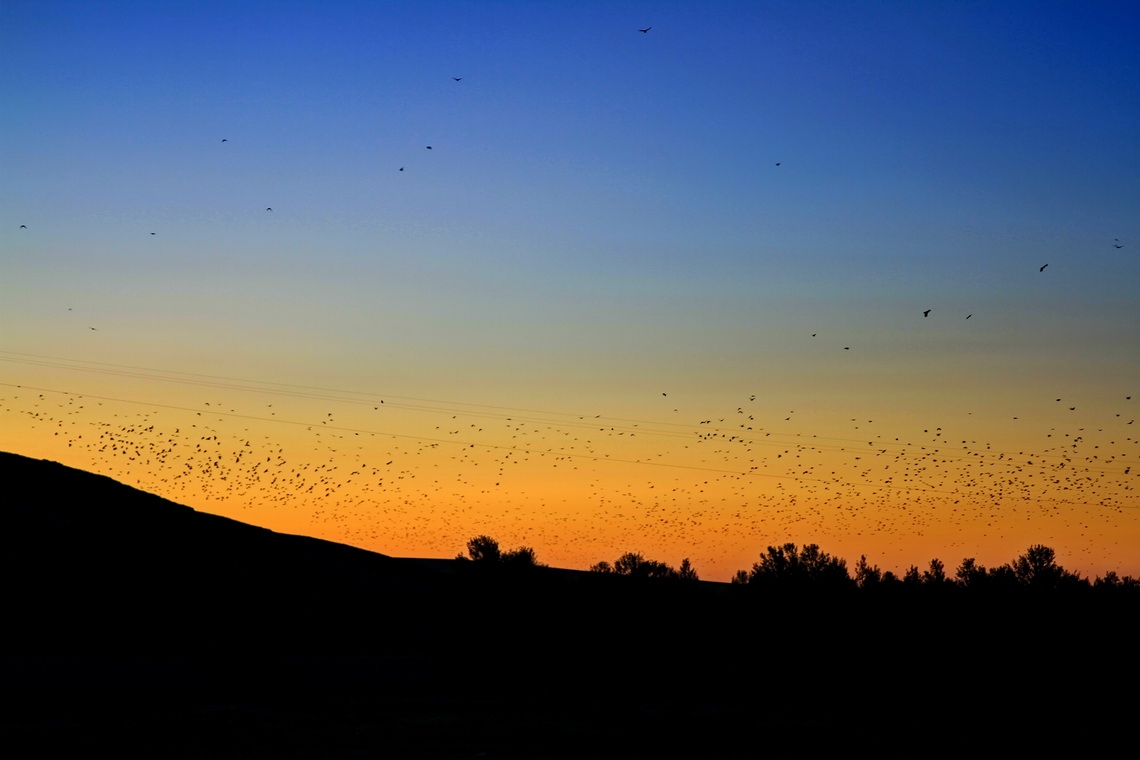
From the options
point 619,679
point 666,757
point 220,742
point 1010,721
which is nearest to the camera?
point 666,757

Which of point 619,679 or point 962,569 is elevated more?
point 962,569

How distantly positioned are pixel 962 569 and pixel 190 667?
56617mm

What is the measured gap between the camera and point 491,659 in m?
83.8

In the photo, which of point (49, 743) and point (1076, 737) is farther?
point (1076, 737)

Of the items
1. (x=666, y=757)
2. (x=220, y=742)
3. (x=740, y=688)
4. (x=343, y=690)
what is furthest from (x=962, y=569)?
(x=220, y=742)

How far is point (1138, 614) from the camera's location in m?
75.7

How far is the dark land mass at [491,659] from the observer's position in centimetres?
4903

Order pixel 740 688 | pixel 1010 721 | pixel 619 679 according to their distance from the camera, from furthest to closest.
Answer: pixel 619 679
pixel 740 688
pixel 1010 721

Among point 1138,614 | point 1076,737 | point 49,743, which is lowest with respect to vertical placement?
point 49,743

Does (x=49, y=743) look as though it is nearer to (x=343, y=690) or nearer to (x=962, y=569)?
(x=343, y=690)

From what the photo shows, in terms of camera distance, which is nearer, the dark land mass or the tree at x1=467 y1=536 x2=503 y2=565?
the dark land mass

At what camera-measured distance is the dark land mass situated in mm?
49031

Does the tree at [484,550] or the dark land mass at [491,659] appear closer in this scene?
the dark land mass at [491,659]

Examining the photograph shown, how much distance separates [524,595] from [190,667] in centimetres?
2325
